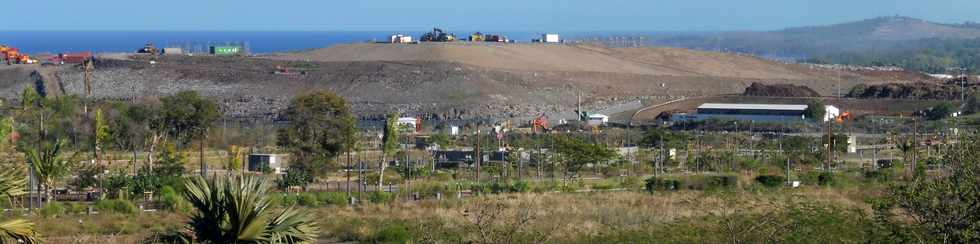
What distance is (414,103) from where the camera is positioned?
78.3 m

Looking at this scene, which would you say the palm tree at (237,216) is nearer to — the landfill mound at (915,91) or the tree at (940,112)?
the tree at (940,112)

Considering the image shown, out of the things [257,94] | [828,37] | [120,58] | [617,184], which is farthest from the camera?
[828,37]

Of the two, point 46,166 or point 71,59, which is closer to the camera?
point 46,166

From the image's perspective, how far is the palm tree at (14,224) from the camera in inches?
498

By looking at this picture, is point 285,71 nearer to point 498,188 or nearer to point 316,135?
point 316,135

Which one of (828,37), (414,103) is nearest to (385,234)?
(414,103)

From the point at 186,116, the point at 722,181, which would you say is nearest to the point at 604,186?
the point at 722,181

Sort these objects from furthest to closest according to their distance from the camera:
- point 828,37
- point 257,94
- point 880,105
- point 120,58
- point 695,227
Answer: point 828,37 → point 120,58 → point 257,94 → point 880,105 → point 695,227

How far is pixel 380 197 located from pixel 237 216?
17679mm

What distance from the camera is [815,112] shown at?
222ft

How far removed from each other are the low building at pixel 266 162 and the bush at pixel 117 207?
33.7ft

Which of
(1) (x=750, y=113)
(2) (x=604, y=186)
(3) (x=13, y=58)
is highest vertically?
(3) (x=13, y=58)

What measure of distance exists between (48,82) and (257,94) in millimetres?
13160

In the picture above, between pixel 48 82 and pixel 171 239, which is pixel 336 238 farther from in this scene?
pixel 48 82
